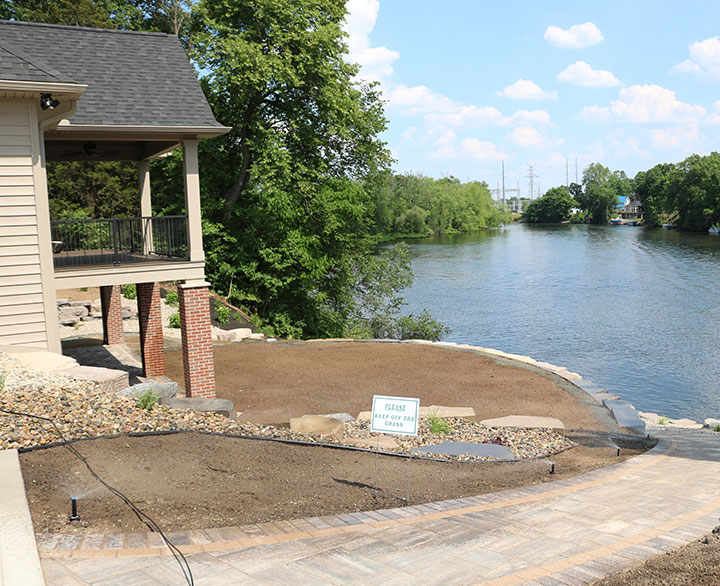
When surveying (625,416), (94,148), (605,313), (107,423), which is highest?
(94,148)

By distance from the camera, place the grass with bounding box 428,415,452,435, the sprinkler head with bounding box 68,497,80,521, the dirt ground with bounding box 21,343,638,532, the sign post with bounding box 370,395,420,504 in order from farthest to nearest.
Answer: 1. the grass with bounding box 428,415,452,435
2. the sign post with bounding box 370,395,420,504
3. the dirt ground with bounding box 21,343,638,532
4. the sprinkler head with bounding box 68,497,80,521

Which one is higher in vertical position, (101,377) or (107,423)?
(101,377)

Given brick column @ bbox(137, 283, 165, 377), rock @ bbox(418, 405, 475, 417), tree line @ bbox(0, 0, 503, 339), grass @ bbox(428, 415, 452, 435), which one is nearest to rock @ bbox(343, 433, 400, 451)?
grass @ bbox(428, 415, 452, 435)

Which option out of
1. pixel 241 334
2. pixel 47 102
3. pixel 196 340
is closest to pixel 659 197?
pixel 241 334

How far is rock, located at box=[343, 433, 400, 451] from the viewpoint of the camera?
946 centimetres

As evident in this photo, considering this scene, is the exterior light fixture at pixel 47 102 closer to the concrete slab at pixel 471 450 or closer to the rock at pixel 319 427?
the rock at pixel 319 427

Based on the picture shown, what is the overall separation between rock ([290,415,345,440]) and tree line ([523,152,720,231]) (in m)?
101

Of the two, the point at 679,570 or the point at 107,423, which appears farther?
the point at 107,423

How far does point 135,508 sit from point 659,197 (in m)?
129

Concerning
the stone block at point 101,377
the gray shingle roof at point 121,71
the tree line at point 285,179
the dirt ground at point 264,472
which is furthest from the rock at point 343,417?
the tree line at point 285,179

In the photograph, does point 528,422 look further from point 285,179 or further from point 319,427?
point 285,179

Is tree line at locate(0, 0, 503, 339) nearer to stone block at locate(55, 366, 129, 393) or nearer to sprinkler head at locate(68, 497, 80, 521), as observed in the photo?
stone block at locate(55, 366, 129, 393)

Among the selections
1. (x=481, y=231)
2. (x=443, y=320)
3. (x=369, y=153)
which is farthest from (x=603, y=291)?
(x=481, y=231)

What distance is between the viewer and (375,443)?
970cm
